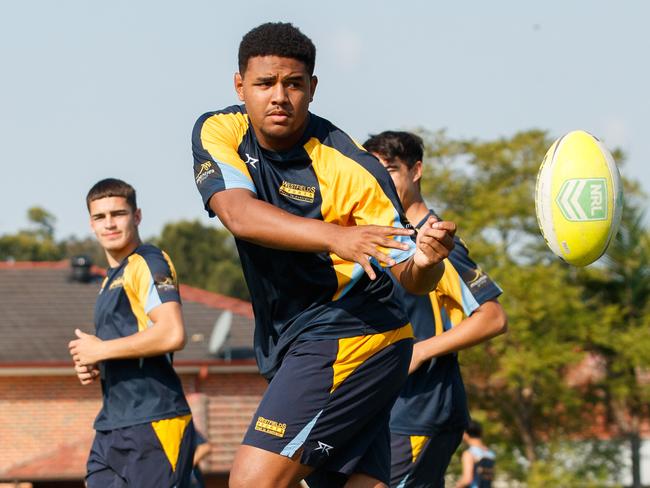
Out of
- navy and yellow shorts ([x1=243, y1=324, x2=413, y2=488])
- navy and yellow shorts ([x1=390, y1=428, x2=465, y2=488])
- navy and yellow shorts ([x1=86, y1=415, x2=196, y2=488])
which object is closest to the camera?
navy and yellow shorts ([x1=243, y1=324, x2=413, y2=488])

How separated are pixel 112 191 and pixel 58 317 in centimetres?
2751

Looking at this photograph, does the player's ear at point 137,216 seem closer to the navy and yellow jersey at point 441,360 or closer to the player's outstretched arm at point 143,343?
the player's outstretched arm at point 143,343

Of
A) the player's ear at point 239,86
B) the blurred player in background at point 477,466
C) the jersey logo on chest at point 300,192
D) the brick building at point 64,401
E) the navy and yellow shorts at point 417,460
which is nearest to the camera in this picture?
the jersey logo on chest at point 300,192

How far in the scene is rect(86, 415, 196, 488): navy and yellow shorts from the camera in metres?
7.34

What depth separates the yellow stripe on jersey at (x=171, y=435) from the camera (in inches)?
292

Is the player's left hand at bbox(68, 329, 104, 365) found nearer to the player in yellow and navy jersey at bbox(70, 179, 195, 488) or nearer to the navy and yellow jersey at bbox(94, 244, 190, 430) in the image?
the player in yellow and navy jersey at bbox(70, 179, 195, 488)

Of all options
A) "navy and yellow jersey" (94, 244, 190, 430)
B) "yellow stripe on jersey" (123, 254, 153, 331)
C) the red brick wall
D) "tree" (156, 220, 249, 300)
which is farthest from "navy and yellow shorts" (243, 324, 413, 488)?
"tree" (156, 220, 249, 300)

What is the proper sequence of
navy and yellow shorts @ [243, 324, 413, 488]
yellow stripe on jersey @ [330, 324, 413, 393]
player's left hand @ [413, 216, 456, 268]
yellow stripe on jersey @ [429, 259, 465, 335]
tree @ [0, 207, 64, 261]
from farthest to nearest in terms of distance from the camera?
tree @ [0, 207, 64, 261] < yellow stripe on jersey @ [429, 259, 465, 335] < yellow stripe on jersey @ [330, 324, 413, 393] < navy and yellow shorts @ [243, 324, 413, 488] < player's left hand @ [413, 216, 456, 268]

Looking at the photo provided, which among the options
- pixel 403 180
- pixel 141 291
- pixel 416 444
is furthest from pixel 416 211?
pixel 141 291

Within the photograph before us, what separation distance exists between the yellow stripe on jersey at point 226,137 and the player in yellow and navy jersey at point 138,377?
2.30 meters

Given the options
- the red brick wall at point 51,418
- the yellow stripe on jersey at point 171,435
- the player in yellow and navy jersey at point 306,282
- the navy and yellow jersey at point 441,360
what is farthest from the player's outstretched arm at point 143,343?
the red brick wall at point 51,418

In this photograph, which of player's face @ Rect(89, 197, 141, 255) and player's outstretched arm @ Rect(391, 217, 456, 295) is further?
player's face @ Rect(89, 197, 141, 255)

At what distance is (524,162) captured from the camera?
141 feet

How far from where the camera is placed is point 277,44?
5184mm
